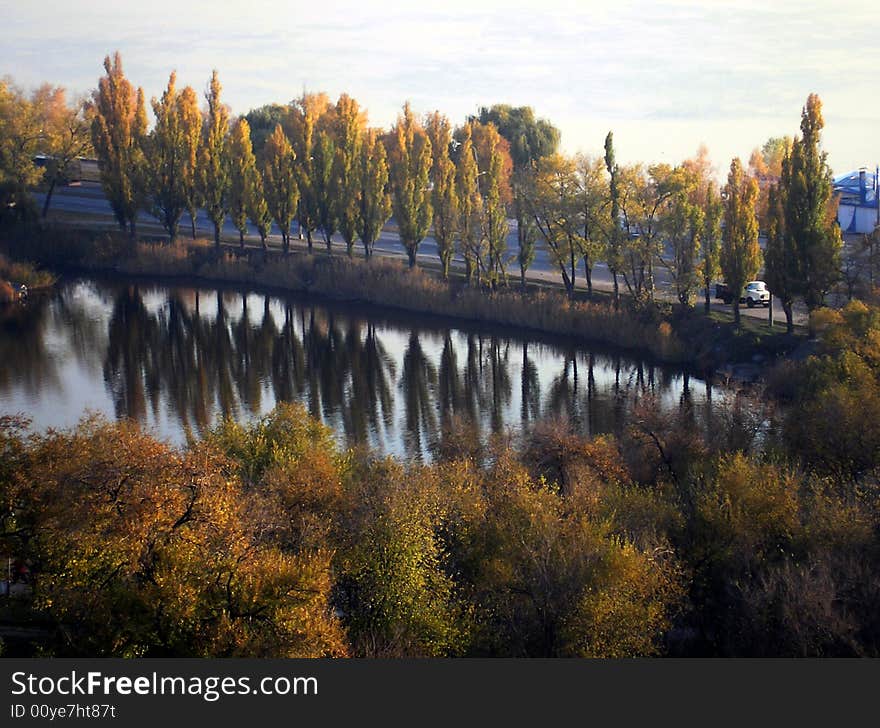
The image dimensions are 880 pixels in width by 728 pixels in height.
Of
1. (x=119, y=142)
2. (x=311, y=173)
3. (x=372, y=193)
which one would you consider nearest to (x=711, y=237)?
(x=372, y=193)

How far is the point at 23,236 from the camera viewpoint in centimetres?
4712

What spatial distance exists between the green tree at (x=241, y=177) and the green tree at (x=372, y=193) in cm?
530

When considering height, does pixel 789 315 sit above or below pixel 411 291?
above

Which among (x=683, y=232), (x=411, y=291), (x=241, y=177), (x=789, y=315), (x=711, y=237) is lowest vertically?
(x=411, y=291)

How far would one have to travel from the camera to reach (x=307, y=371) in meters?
30.8

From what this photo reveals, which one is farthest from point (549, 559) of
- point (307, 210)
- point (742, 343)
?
point (307, 210)

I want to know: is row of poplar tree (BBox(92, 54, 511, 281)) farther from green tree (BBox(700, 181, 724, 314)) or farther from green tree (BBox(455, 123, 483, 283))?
green tree (BBox(700, 181, 724, 314))

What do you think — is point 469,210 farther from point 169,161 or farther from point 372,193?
point 169,161

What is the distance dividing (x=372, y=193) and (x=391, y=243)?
21.8 feet

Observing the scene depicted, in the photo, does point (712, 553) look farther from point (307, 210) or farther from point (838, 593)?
point (307, 210)

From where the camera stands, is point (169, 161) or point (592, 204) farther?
point (169, 161)

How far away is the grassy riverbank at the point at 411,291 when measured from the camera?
31.2 meters

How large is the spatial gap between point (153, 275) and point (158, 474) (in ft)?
117

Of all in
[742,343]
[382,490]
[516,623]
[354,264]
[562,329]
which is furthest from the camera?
[354,264]
